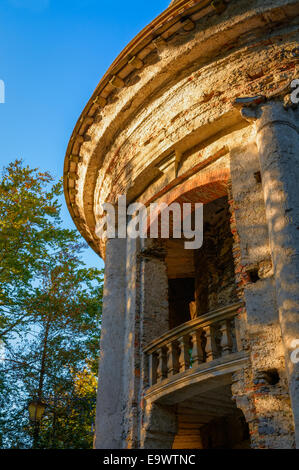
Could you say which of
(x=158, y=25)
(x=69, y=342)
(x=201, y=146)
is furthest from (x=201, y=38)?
(x=69, y=342)

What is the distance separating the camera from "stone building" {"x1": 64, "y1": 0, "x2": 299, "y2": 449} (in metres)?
6.14

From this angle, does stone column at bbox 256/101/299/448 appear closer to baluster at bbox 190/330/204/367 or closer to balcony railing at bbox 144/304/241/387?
balcony railing at bbox 144/304/241/387

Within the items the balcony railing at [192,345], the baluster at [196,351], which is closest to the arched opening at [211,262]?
the balcony railing at [192,345]

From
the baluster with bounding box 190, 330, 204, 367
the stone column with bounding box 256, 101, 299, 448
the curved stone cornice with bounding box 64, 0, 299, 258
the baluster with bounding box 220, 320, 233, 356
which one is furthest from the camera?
the curved stone cornice with bounding box 64, 0, 299, 258

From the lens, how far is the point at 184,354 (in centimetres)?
745

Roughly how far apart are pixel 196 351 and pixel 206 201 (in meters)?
3.02

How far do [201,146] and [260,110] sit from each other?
1527mm

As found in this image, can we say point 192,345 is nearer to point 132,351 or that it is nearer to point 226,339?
point 226,339

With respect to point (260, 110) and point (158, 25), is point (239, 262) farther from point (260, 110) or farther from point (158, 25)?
point (158, 25)

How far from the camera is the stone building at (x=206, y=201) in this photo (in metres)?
6.14

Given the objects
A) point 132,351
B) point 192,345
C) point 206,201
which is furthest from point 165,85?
point 132,351

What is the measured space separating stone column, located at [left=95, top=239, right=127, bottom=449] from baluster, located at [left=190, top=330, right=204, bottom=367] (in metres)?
1.97

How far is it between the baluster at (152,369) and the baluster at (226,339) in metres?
1.58

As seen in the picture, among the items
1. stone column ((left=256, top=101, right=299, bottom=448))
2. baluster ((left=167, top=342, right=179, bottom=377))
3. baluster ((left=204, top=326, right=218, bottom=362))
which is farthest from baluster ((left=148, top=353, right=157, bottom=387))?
stone column ((left=256, top=101, right=299, bottom=448))
